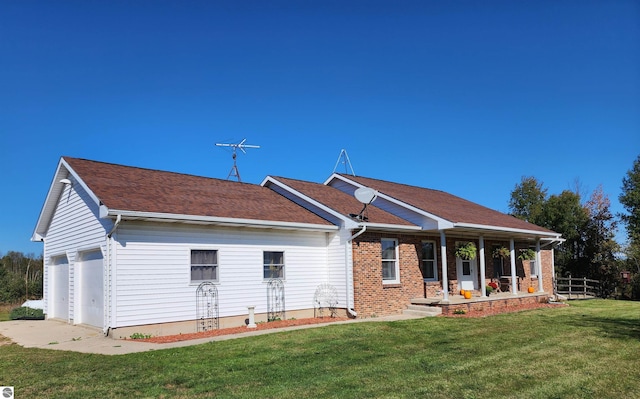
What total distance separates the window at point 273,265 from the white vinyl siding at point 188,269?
0.18 meters

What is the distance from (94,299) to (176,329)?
272cm

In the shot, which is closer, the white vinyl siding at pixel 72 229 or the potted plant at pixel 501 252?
the white vinyl siding at pixel 72 229

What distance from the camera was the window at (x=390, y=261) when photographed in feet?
54.1

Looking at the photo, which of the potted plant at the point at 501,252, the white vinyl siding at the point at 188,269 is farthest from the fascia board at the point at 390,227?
the potted plant at the point at 501,252

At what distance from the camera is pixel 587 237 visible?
31.0 meters

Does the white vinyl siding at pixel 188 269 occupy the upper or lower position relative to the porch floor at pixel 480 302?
upper

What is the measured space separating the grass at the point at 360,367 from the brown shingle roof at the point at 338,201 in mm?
5384

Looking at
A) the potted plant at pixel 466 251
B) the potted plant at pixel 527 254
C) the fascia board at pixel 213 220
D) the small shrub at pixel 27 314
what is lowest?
the small shrub at pixel 27 314

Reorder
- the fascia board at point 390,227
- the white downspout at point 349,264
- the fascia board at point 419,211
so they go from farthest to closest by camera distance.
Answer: the fascia board at point 419,211 → the fascia board at point 390,227 → the white downspout at point 349,264

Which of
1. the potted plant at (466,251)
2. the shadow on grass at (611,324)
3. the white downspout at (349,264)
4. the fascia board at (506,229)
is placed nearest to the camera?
the shadow on grass at (611,324)

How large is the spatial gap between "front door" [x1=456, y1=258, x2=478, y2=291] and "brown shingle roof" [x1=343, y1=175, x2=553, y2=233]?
1.93 m

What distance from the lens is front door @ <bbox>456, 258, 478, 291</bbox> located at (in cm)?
1950

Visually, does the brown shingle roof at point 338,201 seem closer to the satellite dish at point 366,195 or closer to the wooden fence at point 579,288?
the satellite dish at point 366,195

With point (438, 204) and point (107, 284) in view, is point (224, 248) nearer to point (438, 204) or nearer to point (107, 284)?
point (107, 284)
